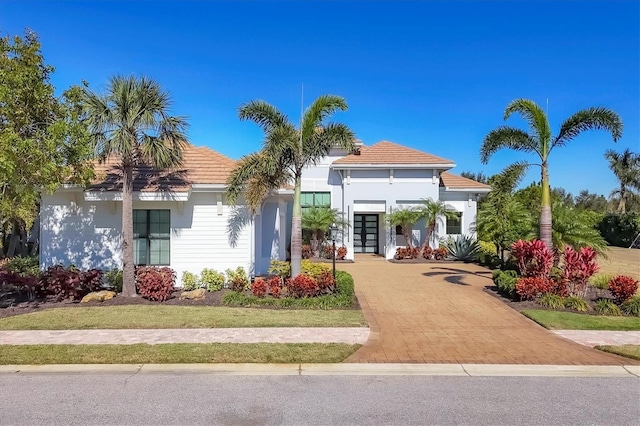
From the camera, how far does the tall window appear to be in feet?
73.2

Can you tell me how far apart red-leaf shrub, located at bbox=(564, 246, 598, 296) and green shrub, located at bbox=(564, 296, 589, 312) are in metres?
0.65

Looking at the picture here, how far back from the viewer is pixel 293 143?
10.7m

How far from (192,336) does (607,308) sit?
356 inches

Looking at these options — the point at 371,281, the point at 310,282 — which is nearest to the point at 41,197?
the point at 310,282

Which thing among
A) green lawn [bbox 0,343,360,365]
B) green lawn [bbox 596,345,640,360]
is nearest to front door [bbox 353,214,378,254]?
green lawn [bbox 596,345,640,360]

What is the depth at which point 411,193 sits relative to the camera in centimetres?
2164

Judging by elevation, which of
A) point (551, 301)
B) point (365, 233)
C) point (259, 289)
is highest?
point (365, 233)

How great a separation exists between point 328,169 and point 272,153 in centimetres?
1185

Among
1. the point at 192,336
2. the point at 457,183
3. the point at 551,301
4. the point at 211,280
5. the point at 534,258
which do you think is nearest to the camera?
the point at 192,336

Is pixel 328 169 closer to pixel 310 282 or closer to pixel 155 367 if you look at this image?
pixel 310 282

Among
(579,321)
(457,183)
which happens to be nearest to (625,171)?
(457,183)

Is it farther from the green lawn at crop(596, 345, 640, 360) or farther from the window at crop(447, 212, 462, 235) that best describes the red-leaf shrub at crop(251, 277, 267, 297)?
the window at crop(447, 212, 462, 235)

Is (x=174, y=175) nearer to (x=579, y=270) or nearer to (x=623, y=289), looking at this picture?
(x=579, y=270)

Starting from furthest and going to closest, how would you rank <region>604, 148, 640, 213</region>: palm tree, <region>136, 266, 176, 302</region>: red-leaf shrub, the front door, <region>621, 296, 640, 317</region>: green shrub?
<region>604, 148, 640, 213</region>: palm tree, the front door, <region>136, 266, 176, 302</region>: red-leaf shrub, <region>621, 296, 640, 317</region>: green shrub
